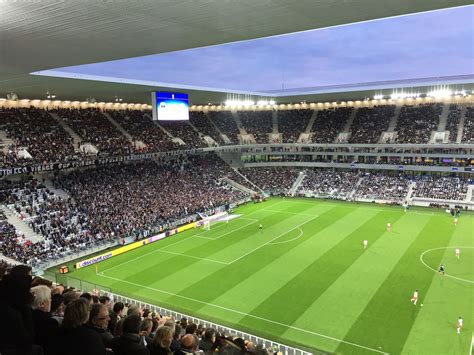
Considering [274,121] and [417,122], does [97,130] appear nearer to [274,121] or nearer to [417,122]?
[274,121]

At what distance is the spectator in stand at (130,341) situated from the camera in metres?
4.21

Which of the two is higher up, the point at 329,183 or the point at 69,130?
the point at 69,130

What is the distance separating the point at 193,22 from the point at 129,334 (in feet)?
39.9

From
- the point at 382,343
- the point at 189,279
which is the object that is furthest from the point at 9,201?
the point at 382,343

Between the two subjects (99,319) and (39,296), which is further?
(39,296)

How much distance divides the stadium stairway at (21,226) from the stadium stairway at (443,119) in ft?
177

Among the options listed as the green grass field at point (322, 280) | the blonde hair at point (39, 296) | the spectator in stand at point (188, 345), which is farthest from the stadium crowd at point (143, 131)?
the spectator in stand at point (188, 345)

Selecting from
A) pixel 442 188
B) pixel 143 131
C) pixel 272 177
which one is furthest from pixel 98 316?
pixel 272 177

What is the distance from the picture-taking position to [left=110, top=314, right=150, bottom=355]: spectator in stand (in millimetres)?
4215

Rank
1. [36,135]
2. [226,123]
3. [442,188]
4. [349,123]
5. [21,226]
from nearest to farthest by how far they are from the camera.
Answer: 1. [21,226]
2. [36,135]
3. [442,188]
4. [349,123]
5. [226,123]

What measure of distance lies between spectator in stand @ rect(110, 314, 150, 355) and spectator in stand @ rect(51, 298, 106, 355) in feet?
1.48

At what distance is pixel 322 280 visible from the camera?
2523cm

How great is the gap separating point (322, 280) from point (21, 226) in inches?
949

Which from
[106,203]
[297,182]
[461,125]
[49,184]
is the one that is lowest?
[297,182]
